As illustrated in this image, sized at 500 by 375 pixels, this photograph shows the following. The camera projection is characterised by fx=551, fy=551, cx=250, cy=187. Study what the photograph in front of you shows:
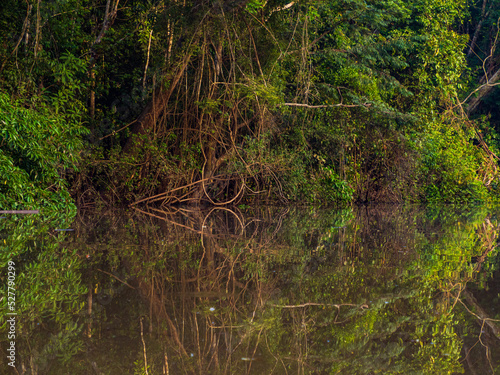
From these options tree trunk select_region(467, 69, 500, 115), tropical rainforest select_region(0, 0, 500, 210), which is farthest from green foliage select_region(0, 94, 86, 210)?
tree trunk select_region(467, 69, 500, 115)

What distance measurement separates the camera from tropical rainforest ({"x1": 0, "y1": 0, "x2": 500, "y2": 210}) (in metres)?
9.09

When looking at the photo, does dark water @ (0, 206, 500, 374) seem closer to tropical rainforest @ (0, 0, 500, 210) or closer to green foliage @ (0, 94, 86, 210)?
green foliage @ (0, 94, 86, 210)

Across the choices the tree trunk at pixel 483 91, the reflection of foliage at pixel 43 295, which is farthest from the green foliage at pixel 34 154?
the tree trunk at pixel 483 91

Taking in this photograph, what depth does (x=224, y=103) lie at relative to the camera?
1038cm

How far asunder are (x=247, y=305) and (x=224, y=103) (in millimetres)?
7672

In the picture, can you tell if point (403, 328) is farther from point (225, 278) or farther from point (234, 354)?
point (225, 278)

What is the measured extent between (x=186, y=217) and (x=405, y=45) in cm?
828

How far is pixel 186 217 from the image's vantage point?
28.6ft

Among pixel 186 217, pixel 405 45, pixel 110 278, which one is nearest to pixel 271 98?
pixel 186 217

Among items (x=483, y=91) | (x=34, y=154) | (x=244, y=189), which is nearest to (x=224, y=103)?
(x=244, y=189)

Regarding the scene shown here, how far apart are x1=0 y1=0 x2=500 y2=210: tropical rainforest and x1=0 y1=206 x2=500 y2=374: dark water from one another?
4272mm

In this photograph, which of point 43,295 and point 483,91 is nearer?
point 43,295

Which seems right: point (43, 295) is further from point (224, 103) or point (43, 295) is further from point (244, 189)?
point (244, 189)

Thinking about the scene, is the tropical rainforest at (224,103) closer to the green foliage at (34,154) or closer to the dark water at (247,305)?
the green foliage at (34,154)
